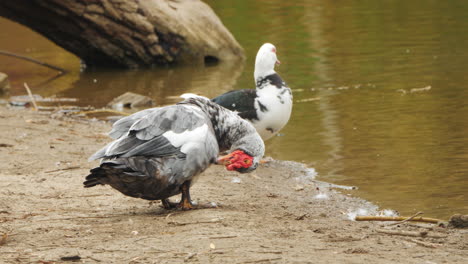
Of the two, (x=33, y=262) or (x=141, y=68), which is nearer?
(x=33, y=262)

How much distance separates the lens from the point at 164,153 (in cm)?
442

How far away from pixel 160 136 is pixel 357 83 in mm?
6629

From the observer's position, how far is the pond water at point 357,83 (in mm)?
6480

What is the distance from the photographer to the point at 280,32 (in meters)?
16.1

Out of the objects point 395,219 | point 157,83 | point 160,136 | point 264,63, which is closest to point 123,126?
point 160,136

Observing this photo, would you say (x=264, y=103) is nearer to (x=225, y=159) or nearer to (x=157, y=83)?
(x=225, y=159)

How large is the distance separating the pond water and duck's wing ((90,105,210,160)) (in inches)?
72.5

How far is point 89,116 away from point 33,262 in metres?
6.50

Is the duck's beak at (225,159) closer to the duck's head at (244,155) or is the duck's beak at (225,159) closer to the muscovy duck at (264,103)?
the duck's head at (244,155)

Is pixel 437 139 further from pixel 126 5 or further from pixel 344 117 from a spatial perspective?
pixel 126 5

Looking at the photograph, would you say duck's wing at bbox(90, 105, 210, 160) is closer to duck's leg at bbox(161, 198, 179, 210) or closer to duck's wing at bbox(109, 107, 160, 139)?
duck's wing at bbox(109, 107, 160, 139)

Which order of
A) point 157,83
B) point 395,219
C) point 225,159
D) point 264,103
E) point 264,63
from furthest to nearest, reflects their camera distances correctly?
point 157,83 → point 264,63 → point 264,103 → point 395,219 → point 225,159

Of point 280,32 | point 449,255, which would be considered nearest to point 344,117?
point 449,255

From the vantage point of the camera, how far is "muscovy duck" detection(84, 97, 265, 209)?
438 cm
